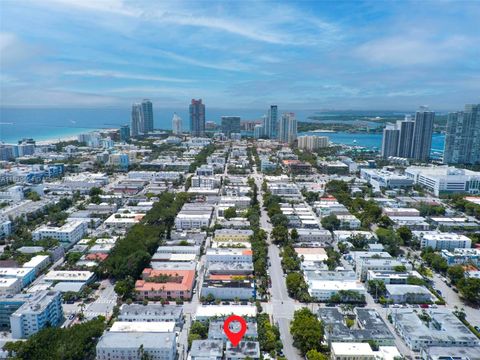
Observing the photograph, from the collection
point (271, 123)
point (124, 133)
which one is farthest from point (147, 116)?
point (271, 123)

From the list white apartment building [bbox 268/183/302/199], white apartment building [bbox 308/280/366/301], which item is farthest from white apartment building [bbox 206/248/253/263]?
white apartment building [bbox 268/183/302/199]

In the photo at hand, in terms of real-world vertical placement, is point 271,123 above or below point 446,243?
above

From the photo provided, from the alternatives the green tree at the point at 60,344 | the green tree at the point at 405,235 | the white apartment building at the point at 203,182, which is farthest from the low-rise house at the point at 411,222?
the green tree at the point at 60,344

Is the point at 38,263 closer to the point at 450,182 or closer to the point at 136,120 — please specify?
the point at 450,182

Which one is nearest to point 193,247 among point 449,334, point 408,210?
point 449,334

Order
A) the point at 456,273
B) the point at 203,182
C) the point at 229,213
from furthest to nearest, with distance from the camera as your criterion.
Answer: the point at 203,182 < the point at 229,213 < the point at 456,273

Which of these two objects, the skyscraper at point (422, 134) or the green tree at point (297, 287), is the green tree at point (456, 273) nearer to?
the green tree at point (297, 287)
